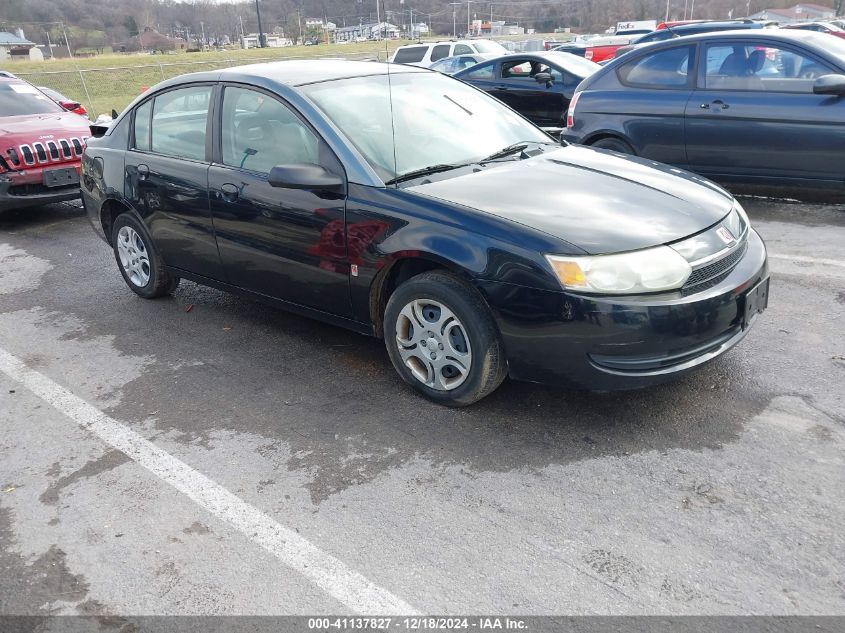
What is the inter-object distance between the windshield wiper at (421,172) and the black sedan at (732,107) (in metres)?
3.79

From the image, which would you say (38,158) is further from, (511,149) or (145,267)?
(511,149)

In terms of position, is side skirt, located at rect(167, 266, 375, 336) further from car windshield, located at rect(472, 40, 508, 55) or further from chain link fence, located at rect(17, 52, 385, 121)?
chain link fence, located at rect(17, 52, 385, 121)

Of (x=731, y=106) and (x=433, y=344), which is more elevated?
(x=731, y=106)

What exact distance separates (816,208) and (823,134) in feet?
3.04

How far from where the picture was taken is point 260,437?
11.8ft

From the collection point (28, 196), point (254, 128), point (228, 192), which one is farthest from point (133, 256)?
point (28, 196)

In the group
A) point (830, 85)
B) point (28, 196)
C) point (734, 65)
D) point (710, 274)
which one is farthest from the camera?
point (28, 196)

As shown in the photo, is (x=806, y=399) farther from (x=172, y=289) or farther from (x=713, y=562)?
(x=172, y=289)

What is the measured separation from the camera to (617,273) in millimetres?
3168

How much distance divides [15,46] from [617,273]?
61837mm

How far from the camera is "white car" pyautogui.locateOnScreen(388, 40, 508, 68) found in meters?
21.0

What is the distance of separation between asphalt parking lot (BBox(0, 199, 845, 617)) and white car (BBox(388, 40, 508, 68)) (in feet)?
58.5

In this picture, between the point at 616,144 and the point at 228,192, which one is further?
the point at 616,144

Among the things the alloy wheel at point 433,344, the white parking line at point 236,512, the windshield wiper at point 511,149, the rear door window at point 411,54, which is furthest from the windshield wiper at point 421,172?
the rear door window at point 411,54
